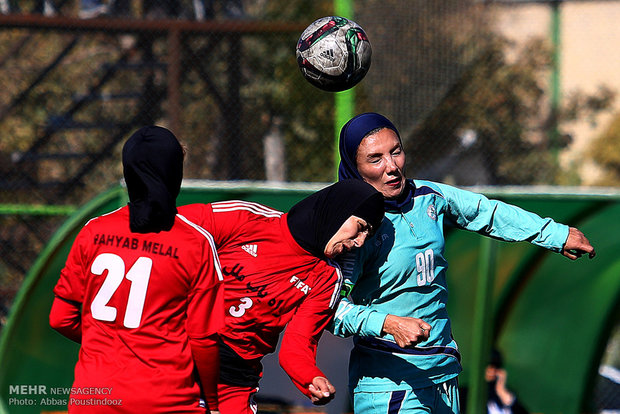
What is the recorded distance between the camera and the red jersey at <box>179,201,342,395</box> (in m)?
4.01

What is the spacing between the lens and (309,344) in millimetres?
3865

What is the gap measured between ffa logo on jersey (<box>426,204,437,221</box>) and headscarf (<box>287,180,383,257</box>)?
440 mm

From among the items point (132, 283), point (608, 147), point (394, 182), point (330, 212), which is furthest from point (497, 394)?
point (608, 147)

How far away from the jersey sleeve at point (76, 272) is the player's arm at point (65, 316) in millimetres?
39

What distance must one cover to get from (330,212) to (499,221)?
93 cm

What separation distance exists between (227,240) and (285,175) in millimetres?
6471

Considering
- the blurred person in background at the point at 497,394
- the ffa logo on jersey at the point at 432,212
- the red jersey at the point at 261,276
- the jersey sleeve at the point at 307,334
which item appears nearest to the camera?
the jersey sleeve at the point at 307,334

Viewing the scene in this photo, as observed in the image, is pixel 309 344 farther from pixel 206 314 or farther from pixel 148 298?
pixel 148 298

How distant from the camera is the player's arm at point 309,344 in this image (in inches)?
145

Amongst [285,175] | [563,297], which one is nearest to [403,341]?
[563,297]

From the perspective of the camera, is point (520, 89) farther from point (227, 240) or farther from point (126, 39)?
point (227, 240)

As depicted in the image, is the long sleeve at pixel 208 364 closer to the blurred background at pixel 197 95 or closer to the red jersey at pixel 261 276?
the red jersey at pixel 261 276

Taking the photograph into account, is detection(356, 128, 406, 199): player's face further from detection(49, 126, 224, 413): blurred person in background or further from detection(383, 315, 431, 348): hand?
detection(49, 126, 224, 413): blurred person in background

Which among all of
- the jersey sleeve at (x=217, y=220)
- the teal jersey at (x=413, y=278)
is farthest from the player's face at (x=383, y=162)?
the jersey sleeve at (x=217, y=220)
